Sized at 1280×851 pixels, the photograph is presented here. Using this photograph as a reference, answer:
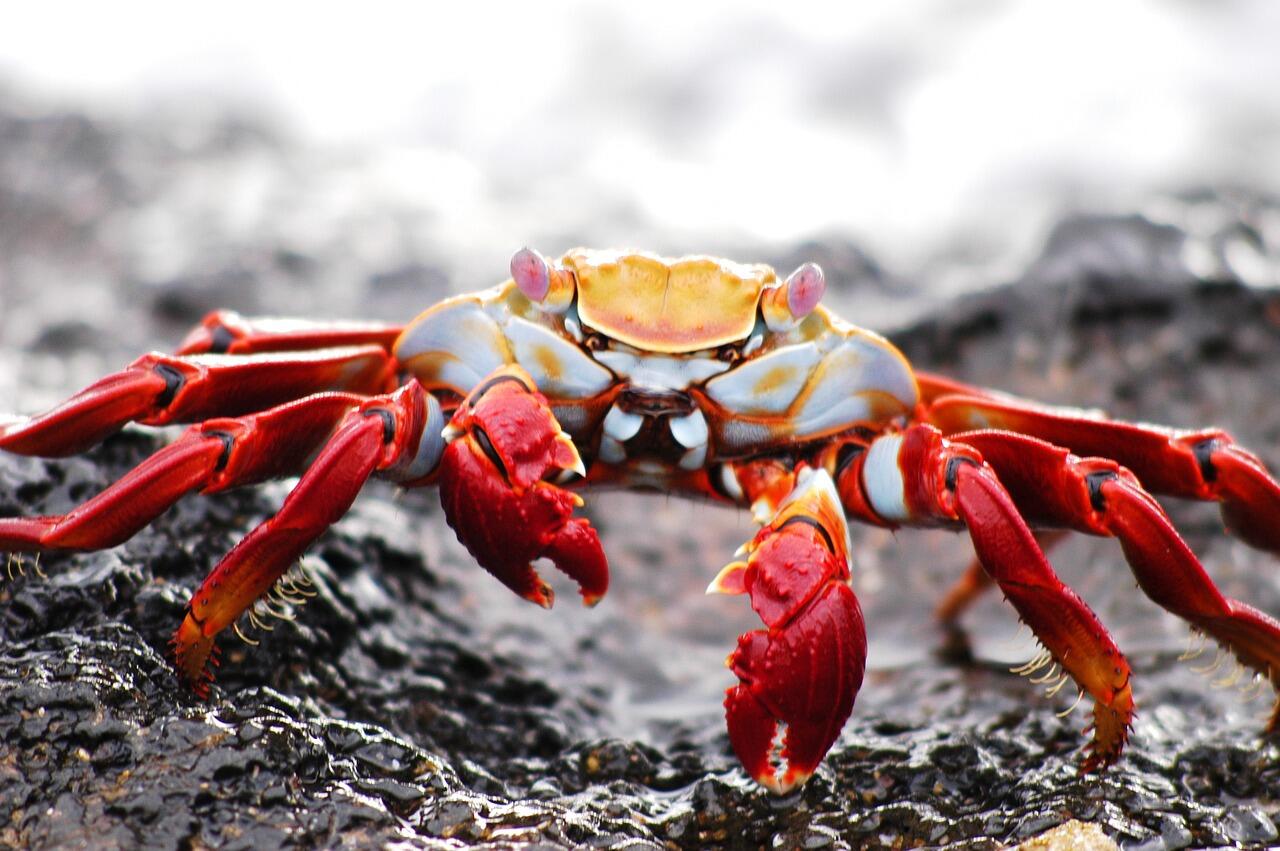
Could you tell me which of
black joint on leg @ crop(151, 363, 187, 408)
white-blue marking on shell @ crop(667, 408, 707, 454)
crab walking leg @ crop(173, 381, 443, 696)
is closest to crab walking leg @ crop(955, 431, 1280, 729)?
white-blue marking on shell @ crop(667, 408, 707, 454)

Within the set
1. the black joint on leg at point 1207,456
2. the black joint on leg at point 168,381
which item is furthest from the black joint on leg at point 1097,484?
the black joint on leg at point 168,381

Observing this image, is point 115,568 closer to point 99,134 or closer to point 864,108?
point 99,134

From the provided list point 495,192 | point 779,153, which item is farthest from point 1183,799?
point 779,153

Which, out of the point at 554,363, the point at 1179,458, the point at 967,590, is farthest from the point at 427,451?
the point at 967,590

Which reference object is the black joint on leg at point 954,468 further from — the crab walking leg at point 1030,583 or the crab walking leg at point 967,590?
the crab walking leg at point 967,590

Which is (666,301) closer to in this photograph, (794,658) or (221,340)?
(794,658)
